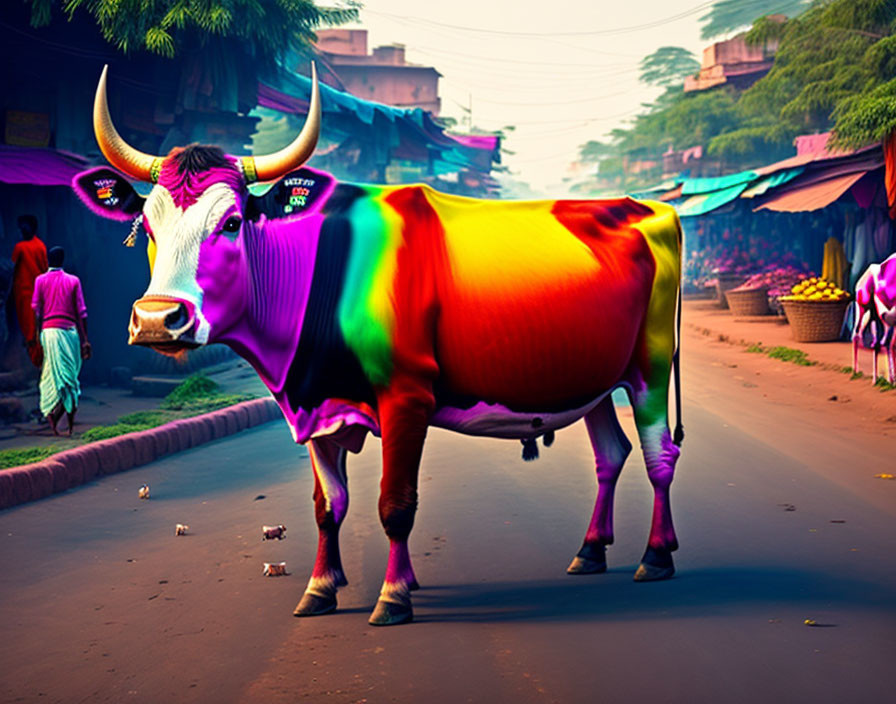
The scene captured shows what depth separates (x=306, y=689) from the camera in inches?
148

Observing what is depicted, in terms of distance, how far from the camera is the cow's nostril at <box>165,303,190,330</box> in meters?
4.11

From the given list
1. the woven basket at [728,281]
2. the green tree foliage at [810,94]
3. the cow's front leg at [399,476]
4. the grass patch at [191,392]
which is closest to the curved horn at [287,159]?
the cow's front leg at [399,476]

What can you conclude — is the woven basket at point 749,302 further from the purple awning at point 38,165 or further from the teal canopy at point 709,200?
the purple awning at point 38,165

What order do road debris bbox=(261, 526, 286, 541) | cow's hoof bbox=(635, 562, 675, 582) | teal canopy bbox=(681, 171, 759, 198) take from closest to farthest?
cow's hoof bbox=(635, 562, 675, 582), road debris bbox=(261, 526, 286, 541), teal canopy bbox=(681, 171, 759, 198)

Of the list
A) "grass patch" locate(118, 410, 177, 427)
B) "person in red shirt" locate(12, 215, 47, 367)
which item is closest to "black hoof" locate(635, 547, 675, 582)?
"grass patch" locate(118, 410, 177, 427)

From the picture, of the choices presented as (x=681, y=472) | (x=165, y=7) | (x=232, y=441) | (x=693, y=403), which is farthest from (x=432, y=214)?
(x=165, y=7)

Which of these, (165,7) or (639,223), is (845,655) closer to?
(639,223)

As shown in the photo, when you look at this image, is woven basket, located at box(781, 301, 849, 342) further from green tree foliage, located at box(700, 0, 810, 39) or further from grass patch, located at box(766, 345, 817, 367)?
green tree foliage, located at box(700, 0, 810, 39)

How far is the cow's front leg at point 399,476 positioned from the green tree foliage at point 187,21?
9605 mm

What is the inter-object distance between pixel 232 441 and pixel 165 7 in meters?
6.48

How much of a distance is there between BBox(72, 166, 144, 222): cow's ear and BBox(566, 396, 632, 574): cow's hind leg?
2619mm

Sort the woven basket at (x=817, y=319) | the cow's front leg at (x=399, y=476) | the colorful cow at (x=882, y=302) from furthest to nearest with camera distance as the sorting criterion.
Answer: the woven basket at (x=817, y=319), the colorful cow at (x=882, y=302), the cow's front leg at (x=399, y=476)

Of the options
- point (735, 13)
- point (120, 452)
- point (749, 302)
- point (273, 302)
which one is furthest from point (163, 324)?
point (735, 13)

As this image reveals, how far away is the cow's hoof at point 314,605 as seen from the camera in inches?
185
